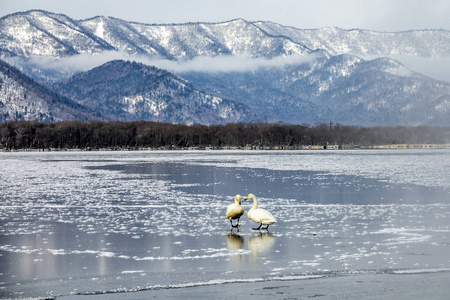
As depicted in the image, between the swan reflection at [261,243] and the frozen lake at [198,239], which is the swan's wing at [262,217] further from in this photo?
the swan reflection at [261,243]

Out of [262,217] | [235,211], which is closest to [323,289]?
[262,217]

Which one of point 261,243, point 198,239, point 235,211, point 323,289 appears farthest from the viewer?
point 235,211

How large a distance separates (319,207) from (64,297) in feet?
58.0

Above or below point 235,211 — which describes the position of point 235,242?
below

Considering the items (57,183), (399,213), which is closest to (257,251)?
(399,213)

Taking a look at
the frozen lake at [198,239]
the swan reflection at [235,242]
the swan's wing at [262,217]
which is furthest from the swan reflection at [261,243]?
the swan's wing at [262,217]

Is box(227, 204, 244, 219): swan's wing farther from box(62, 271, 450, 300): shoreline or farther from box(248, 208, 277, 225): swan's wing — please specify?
box(62, 271, 450, 300): shoreline

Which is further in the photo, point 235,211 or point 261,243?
point 235,211

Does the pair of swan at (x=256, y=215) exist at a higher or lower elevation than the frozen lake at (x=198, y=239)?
higher

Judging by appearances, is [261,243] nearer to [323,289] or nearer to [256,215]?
[256,215]

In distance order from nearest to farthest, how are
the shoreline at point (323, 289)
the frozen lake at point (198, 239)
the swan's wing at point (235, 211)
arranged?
the shoreline at point (323, 289), the frozen lake at point (198, 239), the swan's wing at point (235, 211)

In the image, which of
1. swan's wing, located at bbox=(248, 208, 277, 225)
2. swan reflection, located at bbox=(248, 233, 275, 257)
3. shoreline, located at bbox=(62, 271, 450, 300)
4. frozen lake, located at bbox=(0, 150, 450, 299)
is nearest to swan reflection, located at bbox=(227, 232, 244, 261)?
frozen lake, located at bbox=(0, 150, 450, 299)

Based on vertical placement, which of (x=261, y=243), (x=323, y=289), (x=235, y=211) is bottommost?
(x=323, y=289)

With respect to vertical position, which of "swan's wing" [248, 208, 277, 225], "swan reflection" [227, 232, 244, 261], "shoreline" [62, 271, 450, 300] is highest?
"swan's wing" [248, 208, 277, 225]
